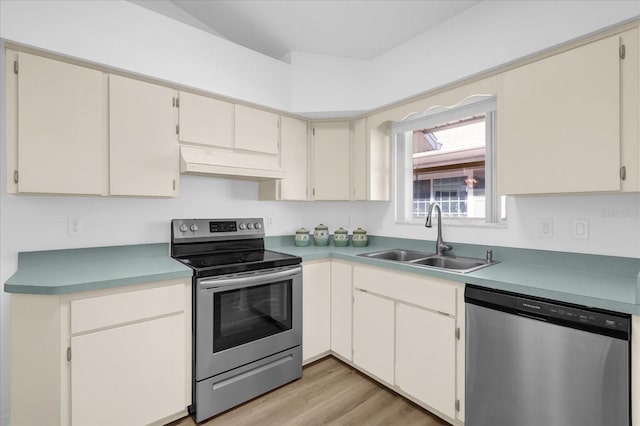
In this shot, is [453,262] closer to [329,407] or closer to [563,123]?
[563,123]

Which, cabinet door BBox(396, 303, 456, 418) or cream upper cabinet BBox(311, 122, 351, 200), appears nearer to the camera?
cabinet door BBox(396, 303, 456, 418)

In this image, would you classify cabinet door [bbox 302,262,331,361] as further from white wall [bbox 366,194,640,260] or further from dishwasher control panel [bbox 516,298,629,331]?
dishwasher control panel [bbox 516,298,629,331]

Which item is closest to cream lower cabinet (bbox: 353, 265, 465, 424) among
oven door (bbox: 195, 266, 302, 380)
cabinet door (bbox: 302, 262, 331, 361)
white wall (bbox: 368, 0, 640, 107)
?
cabinet door (bbox: 302, 262, 331, 361)

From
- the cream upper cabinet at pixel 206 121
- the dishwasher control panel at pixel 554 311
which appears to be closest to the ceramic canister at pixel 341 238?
the cream upper cabinet at pixel 206 121

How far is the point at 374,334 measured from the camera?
216cm

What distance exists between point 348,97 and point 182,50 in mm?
1300

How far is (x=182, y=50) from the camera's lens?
2.06 meters

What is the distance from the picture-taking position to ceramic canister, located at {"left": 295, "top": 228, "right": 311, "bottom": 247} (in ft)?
9.34

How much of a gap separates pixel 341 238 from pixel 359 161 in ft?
2.40

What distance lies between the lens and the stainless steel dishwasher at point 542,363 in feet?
3.90

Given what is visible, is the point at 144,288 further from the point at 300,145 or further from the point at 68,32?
the point at 300,145

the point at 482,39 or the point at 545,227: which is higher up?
the point at 482,39

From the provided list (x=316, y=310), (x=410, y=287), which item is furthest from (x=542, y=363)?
Answer: (x=316, y=310)

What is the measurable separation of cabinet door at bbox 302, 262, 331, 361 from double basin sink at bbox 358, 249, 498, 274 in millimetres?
395
